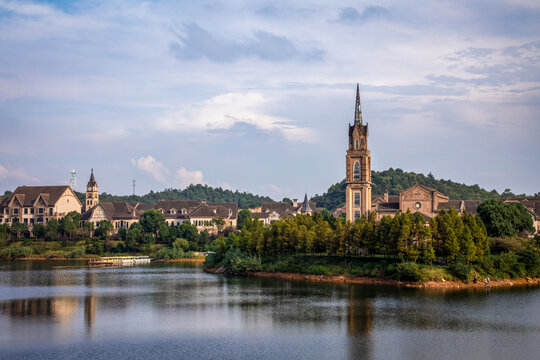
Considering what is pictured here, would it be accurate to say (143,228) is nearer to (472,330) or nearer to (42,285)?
(42,285)

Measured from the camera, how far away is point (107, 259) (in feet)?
336

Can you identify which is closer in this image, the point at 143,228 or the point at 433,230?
the point at 433,230

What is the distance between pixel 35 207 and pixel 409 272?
288 ft

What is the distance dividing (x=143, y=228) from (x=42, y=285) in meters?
53.8

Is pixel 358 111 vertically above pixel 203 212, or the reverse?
pixel 358 111

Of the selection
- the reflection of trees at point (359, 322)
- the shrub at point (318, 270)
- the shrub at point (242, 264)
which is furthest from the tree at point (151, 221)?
the reflection of trees at point (359, 322)

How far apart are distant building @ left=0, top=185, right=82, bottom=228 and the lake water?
59923mm

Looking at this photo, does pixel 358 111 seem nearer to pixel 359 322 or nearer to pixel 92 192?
pixel 359 322

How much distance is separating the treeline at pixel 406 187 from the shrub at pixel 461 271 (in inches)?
4010

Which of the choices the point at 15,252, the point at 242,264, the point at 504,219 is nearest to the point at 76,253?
the point at 15,252

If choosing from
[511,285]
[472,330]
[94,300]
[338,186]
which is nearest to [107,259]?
[94,300]

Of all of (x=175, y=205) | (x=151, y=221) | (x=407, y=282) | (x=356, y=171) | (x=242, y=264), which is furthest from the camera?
(x=175, y=205)

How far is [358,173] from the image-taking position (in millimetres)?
91438

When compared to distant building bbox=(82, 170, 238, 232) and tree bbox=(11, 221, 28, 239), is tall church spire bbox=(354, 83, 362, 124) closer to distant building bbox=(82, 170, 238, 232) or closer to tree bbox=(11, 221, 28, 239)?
distant building bbox=(82, 170, 238, 232)
